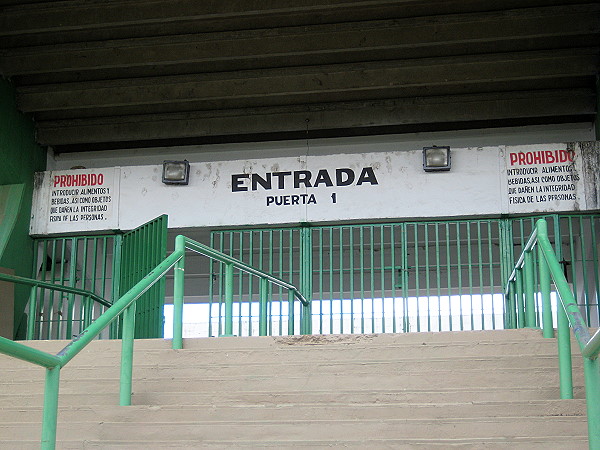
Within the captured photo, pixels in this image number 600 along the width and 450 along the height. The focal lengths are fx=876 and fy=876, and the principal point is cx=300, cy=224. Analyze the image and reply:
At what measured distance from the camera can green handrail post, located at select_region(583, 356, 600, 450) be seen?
3.73m

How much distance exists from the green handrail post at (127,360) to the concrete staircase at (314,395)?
10cm

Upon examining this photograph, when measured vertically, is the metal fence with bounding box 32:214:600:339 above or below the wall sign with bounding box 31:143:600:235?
below

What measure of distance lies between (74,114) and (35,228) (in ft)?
5.23

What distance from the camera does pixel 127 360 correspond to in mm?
5180

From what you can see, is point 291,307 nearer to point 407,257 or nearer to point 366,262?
point 407,257

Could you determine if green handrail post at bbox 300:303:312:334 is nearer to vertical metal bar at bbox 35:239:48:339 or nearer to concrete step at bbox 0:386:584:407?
vertical metal bar at bbox 35:239:48:339

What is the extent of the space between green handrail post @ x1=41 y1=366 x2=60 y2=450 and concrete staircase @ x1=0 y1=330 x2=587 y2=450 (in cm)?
49

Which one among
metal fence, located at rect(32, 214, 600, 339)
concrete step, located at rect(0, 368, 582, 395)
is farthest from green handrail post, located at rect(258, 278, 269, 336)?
concrete step, located at rect(0, 368, 582, 395)

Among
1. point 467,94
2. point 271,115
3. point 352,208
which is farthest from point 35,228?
point 467,94

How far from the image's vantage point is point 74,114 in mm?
11586

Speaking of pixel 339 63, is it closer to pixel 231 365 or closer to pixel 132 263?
pixel 132 263

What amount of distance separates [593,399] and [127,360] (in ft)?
8.80

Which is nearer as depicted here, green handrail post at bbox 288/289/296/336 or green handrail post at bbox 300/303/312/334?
green handrail post at bbox 288/289/296/336

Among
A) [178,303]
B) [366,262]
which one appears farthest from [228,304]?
[366,262]
